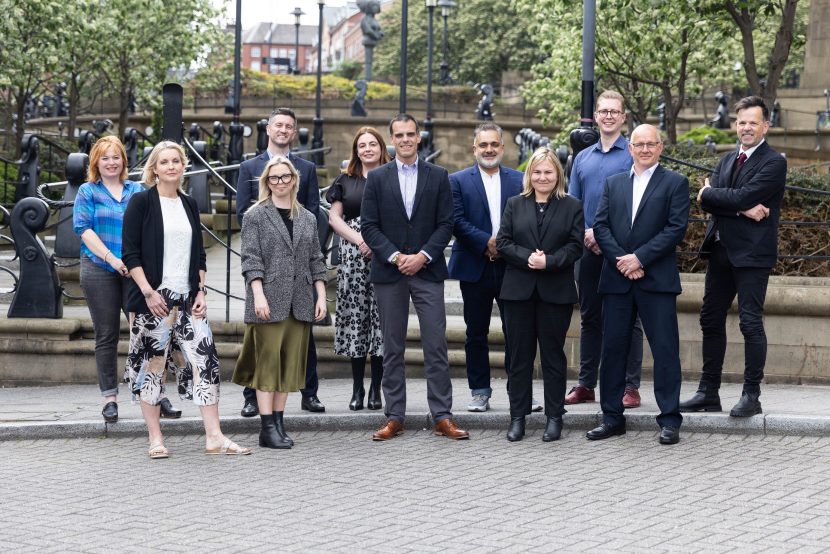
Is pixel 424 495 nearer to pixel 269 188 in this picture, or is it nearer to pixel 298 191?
pixel 269 188

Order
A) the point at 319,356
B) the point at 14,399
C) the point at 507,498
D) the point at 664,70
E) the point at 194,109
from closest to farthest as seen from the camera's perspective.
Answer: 1. the point at 507,498
2. the point at 14,399
3. the point at 319,356
4. the point at 664,70
5. the point at 194,109

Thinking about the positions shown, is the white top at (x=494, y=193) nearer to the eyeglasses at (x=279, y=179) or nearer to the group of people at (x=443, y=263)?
the group of people at (x=443, y=263)

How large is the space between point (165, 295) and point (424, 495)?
2167 mm

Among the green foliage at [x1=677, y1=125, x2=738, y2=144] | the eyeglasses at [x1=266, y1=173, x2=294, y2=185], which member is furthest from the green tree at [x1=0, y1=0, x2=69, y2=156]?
the eyeglasses at [x1=266, y1=173, x2=294, y2=185]

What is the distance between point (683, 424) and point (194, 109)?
38833mm

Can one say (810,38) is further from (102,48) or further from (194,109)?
(194,109)

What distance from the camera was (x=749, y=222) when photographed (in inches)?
332

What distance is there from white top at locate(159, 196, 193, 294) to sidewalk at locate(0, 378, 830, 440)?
1241 mm

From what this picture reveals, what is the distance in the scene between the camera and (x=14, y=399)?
10.1 metres

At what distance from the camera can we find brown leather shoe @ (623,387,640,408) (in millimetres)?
9164

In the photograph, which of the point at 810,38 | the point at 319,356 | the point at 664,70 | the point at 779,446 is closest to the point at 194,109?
the point at 810,38

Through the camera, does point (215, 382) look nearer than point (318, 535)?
No

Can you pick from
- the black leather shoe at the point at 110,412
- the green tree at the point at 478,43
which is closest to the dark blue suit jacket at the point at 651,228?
the black leather shoe at the point at 110,412

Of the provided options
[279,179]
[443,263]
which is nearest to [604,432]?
[443,263]
